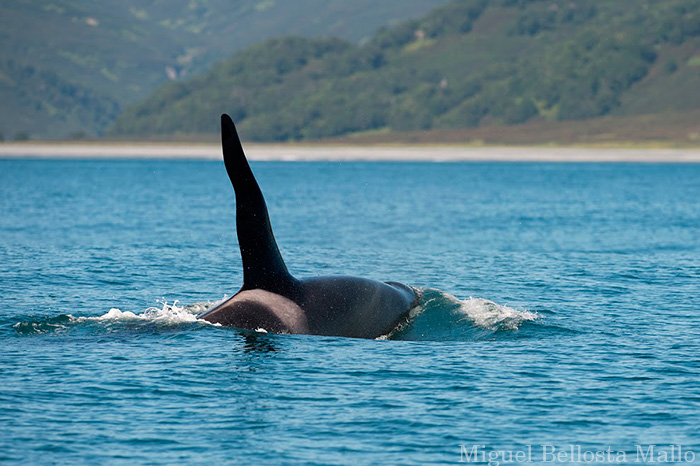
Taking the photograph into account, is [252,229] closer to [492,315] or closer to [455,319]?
[455,319]

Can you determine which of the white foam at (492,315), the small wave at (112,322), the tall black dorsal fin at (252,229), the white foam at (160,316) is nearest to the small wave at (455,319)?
the white foam at (492,315)

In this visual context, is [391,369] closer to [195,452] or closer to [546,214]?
[195,452]

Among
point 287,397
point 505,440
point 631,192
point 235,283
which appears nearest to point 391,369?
point 287,397

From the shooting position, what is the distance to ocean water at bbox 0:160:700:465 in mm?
16406

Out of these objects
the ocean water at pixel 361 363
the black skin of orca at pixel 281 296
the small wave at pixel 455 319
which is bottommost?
the ocean water at pixel 361 363

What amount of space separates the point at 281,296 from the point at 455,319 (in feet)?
16.4

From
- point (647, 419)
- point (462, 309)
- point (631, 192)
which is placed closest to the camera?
point (647, 419)

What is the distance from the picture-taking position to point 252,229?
70.4ft

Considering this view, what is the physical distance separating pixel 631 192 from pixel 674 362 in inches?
3385

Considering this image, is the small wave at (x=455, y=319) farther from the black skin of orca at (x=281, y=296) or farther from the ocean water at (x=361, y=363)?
the black skin of orca at (x=281, y=296)

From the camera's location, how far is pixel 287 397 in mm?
18812

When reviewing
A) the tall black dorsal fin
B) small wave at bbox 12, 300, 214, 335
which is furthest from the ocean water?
the tall black dorsal fin

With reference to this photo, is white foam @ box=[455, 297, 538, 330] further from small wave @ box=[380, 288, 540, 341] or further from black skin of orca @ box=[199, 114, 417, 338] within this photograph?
black skin of orca @ box=[199, 114, 417, 338]

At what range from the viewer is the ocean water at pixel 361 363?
16.4 meters
